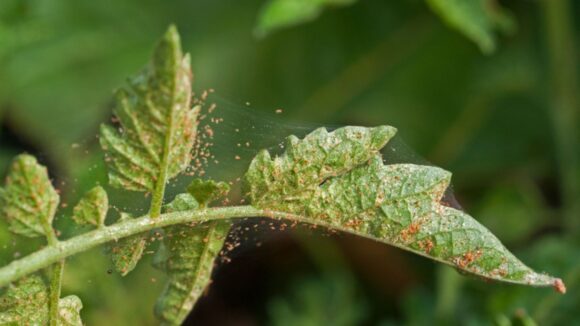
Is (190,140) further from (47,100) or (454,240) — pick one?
(47,100)

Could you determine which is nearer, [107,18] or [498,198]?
[498,198]

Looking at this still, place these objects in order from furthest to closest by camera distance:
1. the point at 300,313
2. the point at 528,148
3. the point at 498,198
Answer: the point at 528,148 → the point at 498,198 → the point at 300,313

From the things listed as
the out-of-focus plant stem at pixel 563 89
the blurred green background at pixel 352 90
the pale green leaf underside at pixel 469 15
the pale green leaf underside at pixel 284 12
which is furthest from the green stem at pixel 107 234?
the out-of-focus plant stem at pixel 563 89

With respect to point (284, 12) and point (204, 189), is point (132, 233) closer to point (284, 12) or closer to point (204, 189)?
point (204, 189)

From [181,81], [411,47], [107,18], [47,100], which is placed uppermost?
[411,47]

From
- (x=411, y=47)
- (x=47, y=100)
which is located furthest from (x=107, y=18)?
(x=411, y=47)

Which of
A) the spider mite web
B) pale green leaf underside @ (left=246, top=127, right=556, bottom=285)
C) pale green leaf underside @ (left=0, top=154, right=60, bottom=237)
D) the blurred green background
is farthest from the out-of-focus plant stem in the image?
pale green leaf underside @ (left=0, top=154, right=60, bottom=237)
